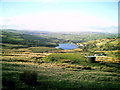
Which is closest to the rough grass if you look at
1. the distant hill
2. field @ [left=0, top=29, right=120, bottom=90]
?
field @ [left=0, top=29, right=120, bottom=90]

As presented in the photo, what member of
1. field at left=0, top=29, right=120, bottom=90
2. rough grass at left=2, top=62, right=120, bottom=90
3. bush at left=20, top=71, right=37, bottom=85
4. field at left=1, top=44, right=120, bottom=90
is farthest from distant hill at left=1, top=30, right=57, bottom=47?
bush at left=20, top=71, right=37, bottom=85

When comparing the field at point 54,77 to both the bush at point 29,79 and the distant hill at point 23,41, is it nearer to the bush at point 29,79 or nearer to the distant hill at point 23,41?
the bush at point 29,79

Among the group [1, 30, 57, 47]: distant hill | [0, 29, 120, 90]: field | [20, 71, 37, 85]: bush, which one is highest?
[1, 30, 57, 47]: distant hill

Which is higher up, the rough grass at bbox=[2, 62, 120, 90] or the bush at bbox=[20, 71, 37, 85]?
the bush at bbox=[20, 71, 37, 85]

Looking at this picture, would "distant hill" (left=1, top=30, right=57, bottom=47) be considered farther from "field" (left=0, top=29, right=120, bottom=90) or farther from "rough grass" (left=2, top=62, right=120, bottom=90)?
"rough grass" (left=2, top=62, right=120, bottom=90)

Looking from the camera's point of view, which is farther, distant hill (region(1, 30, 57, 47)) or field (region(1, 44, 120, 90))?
distant hill (region(1, 30, 57, 47))

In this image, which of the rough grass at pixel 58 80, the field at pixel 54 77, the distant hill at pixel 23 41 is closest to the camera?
the rough grass at pixel 58 80

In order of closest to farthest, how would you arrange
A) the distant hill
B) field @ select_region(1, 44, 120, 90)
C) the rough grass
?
the rough grass
field @ select_region(1, 44, 120, 90)
the distant hill

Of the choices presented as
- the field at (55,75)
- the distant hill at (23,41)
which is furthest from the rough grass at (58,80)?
the distant hill at (23,41)

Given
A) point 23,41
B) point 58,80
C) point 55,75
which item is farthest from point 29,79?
point 23,41

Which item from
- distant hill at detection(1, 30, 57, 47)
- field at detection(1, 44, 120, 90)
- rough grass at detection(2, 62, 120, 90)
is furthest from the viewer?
distant hill at detection(1, 30, 57, 47)

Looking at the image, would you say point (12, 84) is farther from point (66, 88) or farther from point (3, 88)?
point (66, 88)

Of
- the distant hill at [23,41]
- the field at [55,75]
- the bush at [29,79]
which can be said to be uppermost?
the distant hill at [23,41]

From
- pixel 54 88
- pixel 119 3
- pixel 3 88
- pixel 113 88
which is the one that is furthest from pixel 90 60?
pixel 3 88
